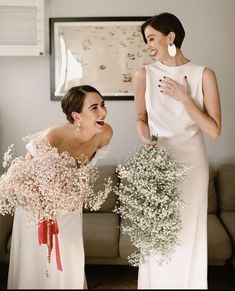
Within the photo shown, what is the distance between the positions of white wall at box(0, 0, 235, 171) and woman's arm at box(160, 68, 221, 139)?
1.57 m

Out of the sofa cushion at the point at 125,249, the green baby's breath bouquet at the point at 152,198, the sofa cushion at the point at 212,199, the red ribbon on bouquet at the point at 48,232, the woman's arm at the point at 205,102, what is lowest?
the sofa cushion at the point at 125,249

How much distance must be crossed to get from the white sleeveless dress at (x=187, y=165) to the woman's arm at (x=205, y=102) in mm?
36

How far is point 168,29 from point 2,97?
6.75 ft

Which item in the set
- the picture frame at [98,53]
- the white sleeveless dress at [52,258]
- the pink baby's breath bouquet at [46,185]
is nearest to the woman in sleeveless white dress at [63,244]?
the white sleeveless dress at [52,258]

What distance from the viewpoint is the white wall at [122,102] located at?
11.3 feet

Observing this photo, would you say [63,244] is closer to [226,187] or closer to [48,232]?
[48,232]

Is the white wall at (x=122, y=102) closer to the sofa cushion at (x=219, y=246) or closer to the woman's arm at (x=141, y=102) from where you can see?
the sofa cushion at (x=219, y=246)

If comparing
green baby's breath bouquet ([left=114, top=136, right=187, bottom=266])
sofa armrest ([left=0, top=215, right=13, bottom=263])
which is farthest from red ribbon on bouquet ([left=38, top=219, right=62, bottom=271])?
sofa armrest ([left=0, top=215, right=13, bottom=263])

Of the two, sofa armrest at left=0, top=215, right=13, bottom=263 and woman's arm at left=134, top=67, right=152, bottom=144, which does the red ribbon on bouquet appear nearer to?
woman's arm at left=134, top=67, right=152, bottom=144

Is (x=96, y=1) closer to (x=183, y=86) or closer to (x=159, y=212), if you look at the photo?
(x=183, y=86)

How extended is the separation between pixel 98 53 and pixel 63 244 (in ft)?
6.41

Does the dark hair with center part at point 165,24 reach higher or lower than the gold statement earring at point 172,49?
higher

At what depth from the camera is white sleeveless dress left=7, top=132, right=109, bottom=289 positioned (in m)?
2.04

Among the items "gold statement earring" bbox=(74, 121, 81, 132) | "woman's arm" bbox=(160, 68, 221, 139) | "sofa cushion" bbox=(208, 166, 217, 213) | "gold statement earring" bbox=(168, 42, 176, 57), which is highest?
"gold statement earring" bbox=(168, 42, 176, 57)
